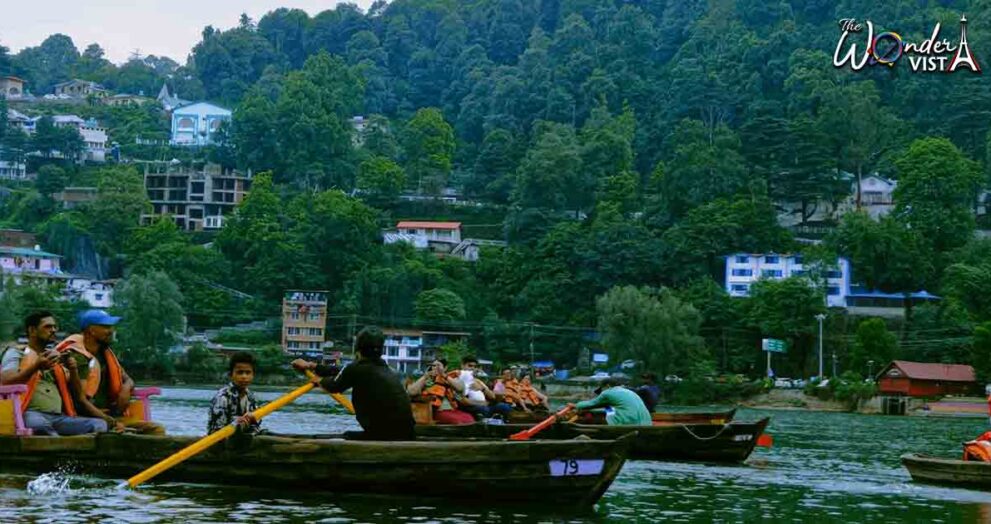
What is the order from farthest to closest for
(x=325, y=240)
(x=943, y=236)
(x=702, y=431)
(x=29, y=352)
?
(x=325, y=240)
(x=943, y=236)
(x=702, y=431)
(x=29, y=352)

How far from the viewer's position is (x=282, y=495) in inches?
741

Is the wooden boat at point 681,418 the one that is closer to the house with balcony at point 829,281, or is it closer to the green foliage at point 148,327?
the green foliage at point 148,327

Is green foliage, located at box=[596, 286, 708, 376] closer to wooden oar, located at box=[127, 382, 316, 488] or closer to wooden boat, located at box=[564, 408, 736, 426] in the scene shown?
wooden boat, located at box=[564, 408, 736, 426]

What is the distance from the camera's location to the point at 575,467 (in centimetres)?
1775

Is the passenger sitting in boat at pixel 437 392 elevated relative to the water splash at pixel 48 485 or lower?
elevated

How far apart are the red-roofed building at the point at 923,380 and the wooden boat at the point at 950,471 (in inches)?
2638

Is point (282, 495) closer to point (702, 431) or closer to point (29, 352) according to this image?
point (29, 352)

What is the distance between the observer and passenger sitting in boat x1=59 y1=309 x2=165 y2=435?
741 inches

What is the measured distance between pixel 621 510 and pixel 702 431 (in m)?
10.7

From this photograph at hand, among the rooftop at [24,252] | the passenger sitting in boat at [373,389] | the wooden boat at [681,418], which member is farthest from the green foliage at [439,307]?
the passenger sitting in boat at [373,389]

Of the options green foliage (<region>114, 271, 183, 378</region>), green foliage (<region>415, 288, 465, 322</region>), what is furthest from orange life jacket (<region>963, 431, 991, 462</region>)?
green foliage (<region>415, 288, 465, 322</region>)

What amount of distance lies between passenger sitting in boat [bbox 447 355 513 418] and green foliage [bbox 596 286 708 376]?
68.9 m

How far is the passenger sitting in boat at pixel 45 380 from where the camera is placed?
Answer: 18.2 metres

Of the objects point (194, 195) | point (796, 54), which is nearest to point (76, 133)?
point (194, 195)
